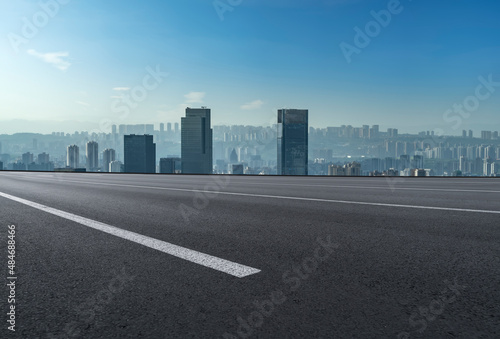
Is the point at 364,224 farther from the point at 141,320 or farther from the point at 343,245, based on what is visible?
the point at 141,320

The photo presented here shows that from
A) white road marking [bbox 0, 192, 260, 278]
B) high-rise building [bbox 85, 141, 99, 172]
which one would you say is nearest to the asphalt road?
white road marking [bbox 0, 192, 260, 278]

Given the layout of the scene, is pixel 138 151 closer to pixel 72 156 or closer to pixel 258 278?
pixel 72 156

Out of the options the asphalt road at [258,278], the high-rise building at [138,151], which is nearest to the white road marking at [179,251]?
the asphalt road at [258,278]

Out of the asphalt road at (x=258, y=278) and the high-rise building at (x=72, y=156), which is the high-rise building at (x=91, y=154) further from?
the asphalt road at (x=258, y=278)

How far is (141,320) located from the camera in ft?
7.05

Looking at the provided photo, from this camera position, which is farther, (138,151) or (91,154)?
(138,151)

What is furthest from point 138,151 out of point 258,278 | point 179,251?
point 258,278

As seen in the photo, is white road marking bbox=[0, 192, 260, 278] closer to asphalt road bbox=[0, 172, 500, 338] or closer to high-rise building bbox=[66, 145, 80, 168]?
asphalt road bbox=[0, 172, 500, 338]

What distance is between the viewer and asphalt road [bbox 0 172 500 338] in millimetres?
2064

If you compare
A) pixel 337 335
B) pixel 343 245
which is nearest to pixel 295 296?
pixel 337 335

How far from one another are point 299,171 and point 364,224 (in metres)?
178

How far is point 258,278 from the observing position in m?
2.89

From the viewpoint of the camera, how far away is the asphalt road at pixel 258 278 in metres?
2.06

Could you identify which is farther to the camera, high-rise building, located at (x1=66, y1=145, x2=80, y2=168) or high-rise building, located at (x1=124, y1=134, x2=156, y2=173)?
high-rise building, located at (x1=124, y1=134, x2=156, y2=173)
